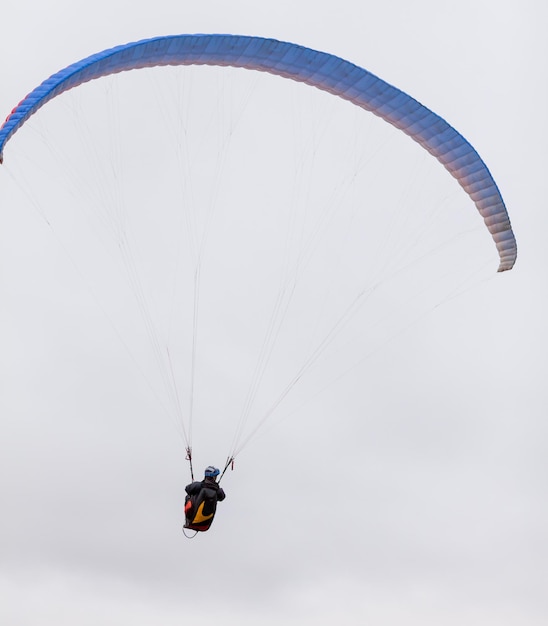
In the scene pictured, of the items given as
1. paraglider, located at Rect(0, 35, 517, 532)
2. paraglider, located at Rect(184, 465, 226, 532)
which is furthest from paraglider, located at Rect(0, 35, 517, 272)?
paraglider, located at Rect(184, 465, 226, 532)

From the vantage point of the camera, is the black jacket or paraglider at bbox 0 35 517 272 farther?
the black jacket

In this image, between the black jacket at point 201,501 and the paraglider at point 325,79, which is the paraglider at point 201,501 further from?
the paraglider at point 325,79

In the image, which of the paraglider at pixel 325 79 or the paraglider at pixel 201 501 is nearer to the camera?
Result: the paraglider at pixel 325 79

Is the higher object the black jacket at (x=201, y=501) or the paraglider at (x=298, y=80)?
the paraglider at (x=298, y=80)

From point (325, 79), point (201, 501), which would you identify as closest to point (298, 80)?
point (325, 79)

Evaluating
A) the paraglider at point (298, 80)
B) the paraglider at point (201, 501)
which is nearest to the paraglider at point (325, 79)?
the paraglider at point (298, 80)

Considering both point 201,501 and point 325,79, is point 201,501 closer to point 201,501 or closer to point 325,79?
point 201,501

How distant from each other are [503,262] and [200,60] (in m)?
9.32

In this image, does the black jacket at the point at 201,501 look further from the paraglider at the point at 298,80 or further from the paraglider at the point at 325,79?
the paraglider at the point at 325,79

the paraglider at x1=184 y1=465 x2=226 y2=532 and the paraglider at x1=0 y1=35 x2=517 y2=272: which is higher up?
the paraglider at x1=0 y1=35 x2=517 y2=272

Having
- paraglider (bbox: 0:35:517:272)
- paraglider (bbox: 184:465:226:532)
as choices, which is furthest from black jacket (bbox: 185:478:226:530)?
paraglider (bbox: 0:35:517:272)

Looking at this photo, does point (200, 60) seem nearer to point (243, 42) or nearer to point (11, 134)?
point (243, 42)

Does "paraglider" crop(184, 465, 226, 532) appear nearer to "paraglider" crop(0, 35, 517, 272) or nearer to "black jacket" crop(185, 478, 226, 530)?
"black jacket" crop(185, 478, 226, 530)

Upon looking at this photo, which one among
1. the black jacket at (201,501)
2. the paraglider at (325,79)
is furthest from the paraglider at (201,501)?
the paraglider at (325,79)
